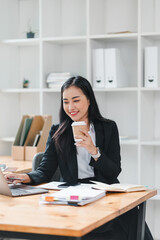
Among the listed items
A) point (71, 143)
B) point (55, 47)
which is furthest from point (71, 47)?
point (71, 143)

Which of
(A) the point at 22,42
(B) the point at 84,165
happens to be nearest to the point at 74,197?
(B) the point at 84,165

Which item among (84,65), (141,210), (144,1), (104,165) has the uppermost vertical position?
(144,1)

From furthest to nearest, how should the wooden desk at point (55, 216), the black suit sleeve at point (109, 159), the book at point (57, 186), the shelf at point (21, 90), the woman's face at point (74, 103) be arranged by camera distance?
the shelf at point (21, 90) < the woman's face at point (74, 103) < the black suit sleeve at point (109, 159) < the book at point (57, 186) < the wooden desk at point (55, 216)

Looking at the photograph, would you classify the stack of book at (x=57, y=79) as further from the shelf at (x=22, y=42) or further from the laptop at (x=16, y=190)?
the laptop at (x=16, y=190)

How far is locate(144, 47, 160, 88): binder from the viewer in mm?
3723

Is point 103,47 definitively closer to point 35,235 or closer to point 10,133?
point 10,133

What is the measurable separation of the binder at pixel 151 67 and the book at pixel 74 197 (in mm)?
1736

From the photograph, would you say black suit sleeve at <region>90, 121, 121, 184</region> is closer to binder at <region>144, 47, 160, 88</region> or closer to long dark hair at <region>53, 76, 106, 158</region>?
long dark hair at <region>53, 76, 106, 158</region>

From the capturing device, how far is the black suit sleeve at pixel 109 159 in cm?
262

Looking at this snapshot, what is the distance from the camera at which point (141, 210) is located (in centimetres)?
232

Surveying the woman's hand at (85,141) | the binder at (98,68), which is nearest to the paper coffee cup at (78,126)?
the woman's hand at (85,141)

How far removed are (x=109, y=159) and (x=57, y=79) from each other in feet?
5.08

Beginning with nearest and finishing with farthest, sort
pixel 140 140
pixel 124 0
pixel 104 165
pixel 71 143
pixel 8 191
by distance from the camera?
pixel 8 191 → pixel 104 165 → pixel 71 143 → pixel 140 140 → pixel 124 0

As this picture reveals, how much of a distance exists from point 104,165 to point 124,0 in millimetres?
2021
